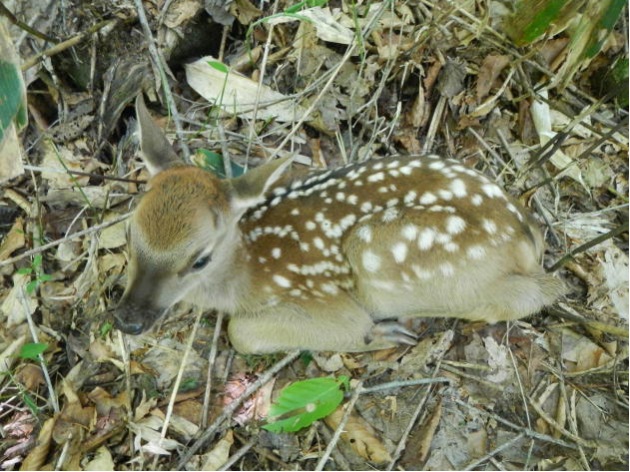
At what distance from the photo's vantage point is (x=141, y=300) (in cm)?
222

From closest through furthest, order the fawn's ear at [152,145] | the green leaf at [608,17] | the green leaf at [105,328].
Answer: the green leaf at [608,17] → the fawn's ear at [152,145] → the green leaf at [105,328]

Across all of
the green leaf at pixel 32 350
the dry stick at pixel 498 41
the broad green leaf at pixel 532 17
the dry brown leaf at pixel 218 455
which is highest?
the broad green leaf at pixel 532 17

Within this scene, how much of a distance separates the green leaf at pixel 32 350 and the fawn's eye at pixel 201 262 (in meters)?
0.92

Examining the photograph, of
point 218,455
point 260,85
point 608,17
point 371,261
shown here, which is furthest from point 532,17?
point 218,455

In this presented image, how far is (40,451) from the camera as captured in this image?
2625 millimetres

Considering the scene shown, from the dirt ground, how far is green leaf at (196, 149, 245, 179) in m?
0.02

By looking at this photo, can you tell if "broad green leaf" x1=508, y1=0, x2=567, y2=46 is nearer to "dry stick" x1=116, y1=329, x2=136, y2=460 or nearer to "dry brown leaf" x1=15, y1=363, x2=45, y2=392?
"dry stick" x1=116, y1=329, x2=136, y2=460

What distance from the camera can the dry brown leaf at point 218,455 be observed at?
8.46 ft

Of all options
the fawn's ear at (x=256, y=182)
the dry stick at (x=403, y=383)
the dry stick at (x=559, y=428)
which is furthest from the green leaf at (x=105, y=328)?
the dry stick at (x=559, y=428)

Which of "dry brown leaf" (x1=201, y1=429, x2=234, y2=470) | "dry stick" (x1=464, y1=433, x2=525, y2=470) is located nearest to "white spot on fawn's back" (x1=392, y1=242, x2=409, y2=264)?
"dry stick" (x1=464, y1=433, x2=525, y2=470)

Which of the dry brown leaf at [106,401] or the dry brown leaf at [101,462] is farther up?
the dry brown leaf at [106,401]

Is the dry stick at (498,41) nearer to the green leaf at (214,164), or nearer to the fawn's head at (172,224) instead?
the green leaf at (214,164)

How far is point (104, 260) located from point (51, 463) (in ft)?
3.23

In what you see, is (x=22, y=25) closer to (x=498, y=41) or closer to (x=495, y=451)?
(x=498, y=41)
